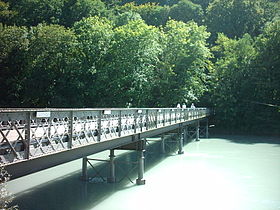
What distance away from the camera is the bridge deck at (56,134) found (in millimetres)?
6562

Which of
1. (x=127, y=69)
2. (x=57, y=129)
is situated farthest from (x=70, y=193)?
(x=127, y=69)

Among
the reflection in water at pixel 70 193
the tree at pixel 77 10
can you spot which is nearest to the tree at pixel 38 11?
the tree at pixel 77 10

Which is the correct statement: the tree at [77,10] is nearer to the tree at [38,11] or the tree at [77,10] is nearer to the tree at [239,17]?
the tree at [38,11]

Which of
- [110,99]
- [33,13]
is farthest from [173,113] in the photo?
[33,13]

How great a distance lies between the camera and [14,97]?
3828 cm

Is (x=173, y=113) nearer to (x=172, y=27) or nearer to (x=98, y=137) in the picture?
(x=98, y=137)

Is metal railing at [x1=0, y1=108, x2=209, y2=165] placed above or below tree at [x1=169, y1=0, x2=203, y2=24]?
below

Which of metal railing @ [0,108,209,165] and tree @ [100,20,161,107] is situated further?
tree @ [100,20,161,107]

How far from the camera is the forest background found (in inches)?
1446

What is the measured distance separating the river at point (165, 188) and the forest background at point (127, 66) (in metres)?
12.9

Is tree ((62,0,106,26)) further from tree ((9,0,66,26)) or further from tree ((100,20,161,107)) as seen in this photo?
tree ((100,20,161,107))

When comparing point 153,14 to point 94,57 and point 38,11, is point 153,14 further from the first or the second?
point 94,57

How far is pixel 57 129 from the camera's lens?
8.41 metres

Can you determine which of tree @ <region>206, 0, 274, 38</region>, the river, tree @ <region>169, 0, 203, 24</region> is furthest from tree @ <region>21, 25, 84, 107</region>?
tree @ <region>169, 0, 203, 24</region>
